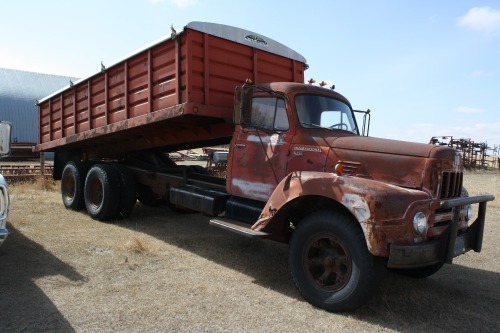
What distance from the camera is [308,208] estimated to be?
175 inches

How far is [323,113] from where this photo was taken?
4984mm

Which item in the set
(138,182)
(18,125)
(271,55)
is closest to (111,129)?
(138,182)

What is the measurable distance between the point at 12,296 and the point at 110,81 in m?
4.13

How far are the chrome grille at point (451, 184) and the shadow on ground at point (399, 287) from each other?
0.99 metres

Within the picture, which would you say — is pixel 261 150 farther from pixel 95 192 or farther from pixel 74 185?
pixel 74 185

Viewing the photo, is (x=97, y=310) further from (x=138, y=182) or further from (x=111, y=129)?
(x=138, y=182)

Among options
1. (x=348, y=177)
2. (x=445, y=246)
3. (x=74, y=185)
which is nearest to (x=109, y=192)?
(x=74, y=185)

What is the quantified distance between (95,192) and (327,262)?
5.34 meters

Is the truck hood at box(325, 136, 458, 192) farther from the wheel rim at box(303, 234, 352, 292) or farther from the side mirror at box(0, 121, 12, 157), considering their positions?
the side mirror at box(0, 121, 12, 157)

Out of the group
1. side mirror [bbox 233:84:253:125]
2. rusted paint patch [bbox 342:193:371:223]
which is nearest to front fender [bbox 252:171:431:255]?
rusted paint patch [bbox 342:193:371:223]

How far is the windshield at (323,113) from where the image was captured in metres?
4.81

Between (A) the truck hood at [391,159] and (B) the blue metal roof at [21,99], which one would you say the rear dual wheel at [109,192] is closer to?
(A) the truck hood at [391,159]

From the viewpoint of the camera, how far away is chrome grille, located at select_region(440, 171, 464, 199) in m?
3.93

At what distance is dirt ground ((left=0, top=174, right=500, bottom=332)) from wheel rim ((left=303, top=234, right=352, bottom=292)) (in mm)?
273
